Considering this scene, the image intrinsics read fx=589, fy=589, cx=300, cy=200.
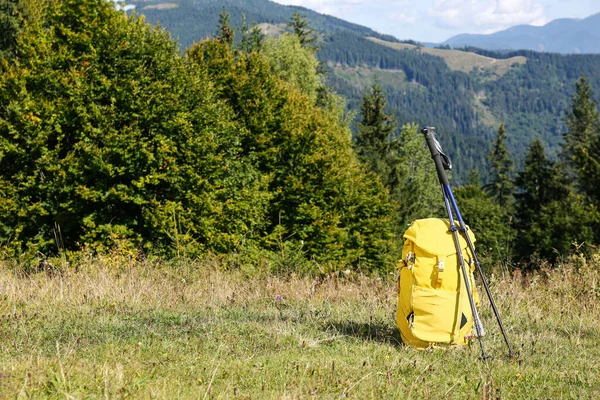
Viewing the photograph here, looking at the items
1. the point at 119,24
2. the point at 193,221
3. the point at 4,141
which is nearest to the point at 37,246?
the point at 4,141

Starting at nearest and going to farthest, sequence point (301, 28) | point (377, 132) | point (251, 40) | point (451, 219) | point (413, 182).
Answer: point (451, 219), point (251, 40), point (301, 28), point (377, 132), point (413, 182)

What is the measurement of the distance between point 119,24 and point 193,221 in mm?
9520

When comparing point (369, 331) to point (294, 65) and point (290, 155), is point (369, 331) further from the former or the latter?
point (294, 65)

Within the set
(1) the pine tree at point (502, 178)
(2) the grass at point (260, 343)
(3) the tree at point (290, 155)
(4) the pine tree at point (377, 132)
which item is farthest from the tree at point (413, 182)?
(2) the grass at point (260, 343)

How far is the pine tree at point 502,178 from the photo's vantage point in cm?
7594

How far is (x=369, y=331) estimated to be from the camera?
6145 mm

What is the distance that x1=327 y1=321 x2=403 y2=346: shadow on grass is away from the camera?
19.4 feet

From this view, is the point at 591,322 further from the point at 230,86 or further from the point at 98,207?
the point at 230,86

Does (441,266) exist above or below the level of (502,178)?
above

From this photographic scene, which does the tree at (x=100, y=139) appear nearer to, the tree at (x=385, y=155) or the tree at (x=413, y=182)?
the tree at (x=385, y=155)

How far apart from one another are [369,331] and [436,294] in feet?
3.50

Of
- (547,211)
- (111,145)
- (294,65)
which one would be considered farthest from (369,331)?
(547,211)

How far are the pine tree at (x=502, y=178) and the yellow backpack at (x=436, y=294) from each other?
7327 cm

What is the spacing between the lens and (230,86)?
35219 millimetres
